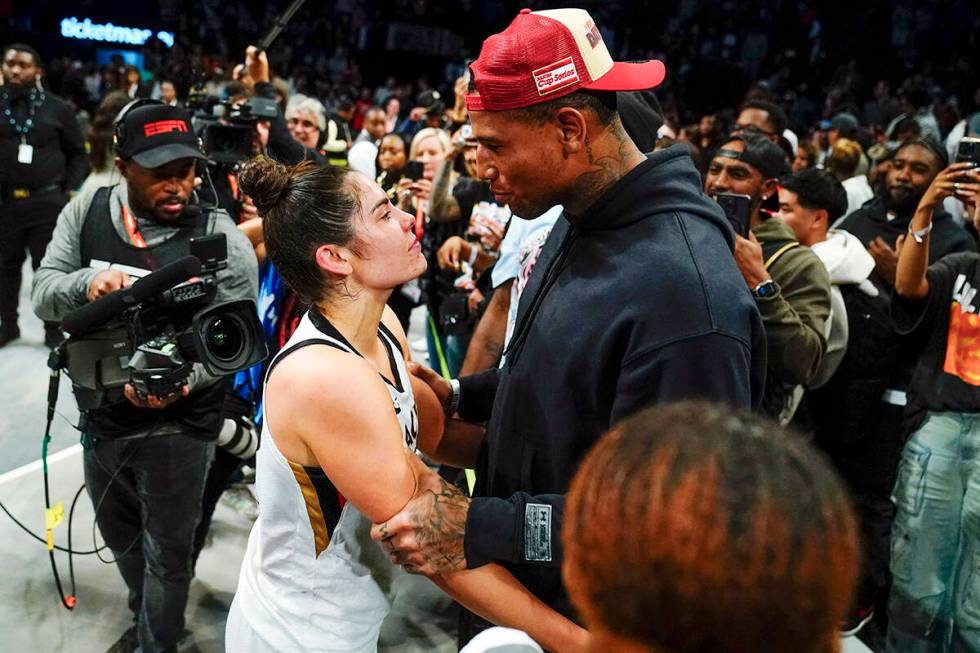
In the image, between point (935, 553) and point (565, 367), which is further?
point (935, 553)

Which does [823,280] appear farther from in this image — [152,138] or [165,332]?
[152,138]

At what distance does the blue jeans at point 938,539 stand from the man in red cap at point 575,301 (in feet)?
5.70

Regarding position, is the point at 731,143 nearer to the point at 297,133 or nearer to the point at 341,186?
the point at 341,186

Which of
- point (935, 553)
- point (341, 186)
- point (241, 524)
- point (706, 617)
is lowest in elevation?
point (241, 524)

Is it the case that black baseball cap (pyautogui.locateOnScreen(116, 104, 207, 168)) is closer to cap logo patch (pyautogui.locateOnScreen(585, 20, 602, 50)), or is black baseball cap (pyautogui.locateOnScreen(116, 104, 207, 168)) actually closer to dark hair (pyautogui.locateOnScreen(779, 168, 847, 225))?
cap logo patch (pyautogui.locateOnScreen(585, 20, 602, 50))

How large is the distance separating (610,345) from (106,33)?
65.5 feet

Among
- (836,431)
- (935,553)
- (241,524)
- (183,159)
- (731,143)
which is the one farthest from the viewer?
(241,524)

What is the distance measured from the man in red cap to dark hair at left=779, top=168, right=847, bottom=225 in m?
1.94

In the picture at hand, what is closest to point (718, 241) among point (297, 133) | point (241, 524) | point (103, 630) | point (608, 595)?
point (608, 595)

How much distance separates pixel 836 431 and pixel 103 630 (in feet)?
9.47

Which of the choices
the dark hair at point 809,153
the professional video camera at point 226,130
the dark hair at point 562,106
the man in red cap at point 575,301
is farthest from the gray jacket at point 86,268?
the dark hair at point 809,153

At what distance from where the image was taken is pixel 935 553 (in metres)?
3.02

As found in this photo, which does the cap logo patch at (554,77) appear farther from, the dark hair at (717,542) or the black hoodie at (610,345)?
the dark hair at (717,542)

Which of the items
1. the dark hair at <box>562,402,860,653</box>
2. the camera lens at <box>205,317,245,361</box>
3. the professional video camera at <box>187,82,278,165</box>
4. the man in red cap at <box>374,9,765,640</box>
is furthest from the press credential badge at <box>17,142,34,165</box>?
the dark hair at <box>562,402,860,653</box>
